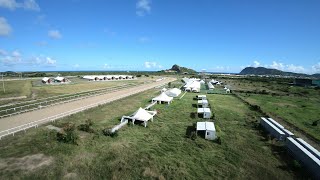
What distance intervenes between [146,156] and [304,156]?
1148 centimetres

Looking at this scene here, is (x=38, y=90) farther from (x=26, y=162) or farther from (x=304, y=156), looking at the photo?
(x=304, y=156)

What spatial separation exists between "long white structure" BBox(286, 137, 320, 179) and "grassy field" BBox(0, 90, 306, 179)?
640mm

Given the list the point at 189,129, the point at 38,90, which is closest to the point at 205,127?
the point at 189,129

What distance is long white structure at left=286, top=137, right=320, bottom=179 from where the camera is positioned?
15289 millimetres

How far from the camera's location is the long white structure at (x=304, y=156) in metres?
15.3

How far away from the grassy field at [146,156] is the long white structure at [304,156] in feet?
2.10

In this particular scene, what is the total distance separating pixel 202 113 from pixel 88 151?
58.4 ft

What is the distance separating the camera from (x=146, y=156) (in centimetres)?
1733

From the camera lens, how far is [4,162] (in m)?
15.0

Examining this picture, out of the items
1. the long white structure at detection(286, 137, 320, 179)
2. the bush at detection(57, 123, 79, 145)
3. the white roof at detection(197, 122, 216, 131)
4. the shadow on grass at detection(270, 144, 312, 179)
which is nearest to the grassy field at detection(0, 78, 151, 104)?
the bush at detection(57, 123, 79, 145)

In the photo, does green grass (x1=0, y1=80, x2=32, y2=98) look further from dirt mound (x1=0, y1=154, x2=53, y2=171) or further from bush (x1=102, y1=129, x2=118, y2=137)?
dirt mound (x1=0, y1=154, x2=53, y2=171)

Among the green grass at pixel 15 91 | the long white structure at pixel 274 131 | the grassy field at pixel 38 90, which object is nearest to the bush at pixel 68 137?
the long white structure at pixel 274 131

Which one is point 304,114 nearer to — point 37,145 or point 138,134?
point 138,134

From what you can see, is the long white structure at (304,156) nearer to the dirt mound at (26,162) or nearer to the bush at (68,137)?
the bush at (68,137)
